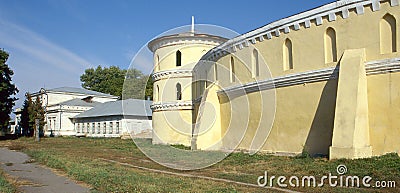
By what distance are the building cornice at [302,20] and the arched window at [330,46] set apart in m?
0.46

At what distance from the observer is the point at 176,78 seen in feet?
96.8

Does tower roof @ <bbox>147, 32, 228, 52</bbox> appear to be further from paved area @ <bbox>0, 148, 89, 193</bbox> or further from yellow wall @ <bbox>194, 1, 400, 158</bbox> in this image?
paved area @ <bbox>0, 148, 89, 193</bbox>

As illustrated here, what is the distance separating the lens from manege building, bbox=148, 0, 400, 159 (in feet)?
41.5

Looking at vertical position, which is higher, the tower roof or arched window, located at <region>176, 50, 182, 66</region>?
the tower roof

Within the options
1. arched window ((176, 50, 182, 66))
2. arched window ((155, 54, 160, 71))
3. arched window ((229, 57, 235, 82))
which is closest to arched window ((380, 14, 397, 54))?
arched window ((229, 57, 235, 82))

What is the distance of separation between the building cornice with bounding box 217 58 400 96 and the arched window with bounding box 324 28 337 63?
0.54m

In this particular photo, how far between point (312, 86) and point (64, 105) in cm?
4894

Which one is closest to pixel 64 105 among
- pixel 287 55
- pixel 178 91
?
pixel 178 91

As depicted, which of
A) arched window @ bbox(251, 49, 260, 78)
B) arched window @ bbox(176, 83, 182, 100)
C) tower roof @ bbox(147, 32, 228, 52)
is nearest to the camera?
arched window @ bbox(251, 49, 260, 78)

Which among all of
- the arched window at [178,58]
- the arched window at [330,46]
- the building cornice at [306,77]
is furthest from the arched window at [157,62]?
the arched window at [330,46]

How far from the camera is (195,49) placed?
96.4ft

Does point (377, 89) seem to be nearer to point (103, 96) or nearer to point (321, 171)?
point (321, 171)

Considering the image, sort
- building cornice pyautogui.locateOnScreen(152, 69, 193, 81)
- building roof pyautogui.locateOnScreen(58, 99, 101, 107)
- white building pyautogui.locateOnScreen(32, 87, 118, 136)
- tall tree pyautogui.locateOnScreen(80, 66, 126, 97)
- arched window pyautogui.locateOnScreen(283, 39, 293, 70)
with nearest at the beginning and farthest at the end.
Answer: arched window pyautogui.locateOnScreen(283, 39, 293, 70) → building cornice pyautogui.locateOnScreen(152, 69, 193, 81) → white building pyautogui.locateOnScreen(32, 87, 118, 136) → building roof pyautogui.locateOnScreen(58, 99, 101, 107) → tall tree pyautogui.locateOnScreen(80, 66, 126, 97)

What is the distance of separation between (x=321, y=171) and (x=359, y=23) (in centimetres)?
567
